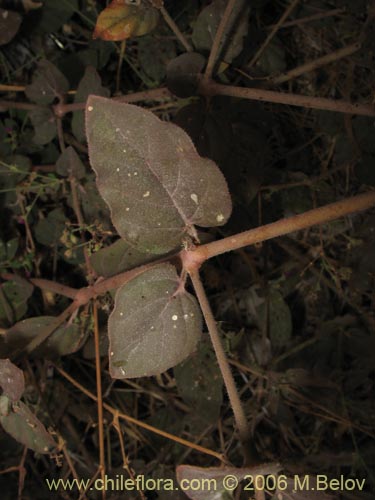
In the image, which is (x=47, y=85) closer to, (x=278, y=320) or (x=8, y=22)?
(x=8, y=22)

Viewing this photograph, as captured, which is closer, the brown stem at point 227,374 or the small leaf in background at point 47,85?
the brown stem at point 227,374

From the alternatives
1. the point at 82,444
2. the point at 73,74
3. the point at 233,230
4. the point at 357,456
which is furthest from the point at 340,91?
the point at 82,444

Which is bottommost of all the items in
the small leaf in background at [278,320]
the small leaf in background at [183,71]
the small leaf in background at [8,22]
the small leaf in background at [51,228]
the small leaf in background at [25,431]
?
the small leaf in background at [278,320]

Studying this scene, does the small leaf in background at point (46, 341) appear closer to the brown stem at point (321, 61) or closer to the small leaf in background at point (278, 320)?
the small leaf in background at point (278, 320)

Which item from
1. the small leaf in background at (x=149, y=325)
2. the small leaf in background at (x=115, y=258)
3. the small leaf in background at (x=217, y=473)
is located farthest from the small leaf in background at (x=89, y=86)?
the small leaf in background at (x=217, y=473)

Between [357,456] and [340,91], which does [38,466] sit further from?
[340,91]

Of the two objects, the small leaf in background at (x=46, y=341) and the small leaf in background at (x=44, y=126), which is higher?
the small leaf in background at (x=44, y=126)
